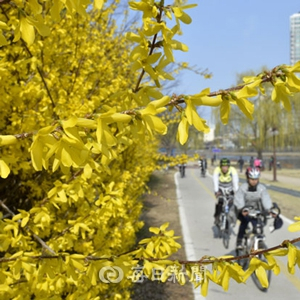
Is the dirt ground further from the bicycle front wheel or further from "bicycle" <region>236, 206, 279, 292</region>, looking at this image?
"bicycle" <region>236, 206, 279, 292</region>

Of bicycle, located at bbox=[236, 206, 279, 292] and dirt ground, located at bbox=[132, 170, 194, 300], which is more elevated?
bicycle, located at bbox=[236, 206, 279, 292]

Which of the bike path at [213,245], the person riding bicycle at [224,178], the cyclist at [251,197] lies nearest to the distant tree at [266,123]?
the bike path at [213,245]

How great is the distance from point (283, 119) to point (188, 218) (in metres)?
25.4

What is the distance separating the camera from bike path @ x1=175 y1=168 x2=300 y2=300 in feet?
16.3

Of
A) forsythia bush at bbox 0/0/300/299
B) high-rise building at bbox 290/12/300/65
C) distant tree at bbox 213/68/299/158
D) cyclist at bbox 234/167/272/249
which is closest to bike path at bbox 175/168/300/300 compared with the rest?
forsythia bush at bbox 0/0/300/299

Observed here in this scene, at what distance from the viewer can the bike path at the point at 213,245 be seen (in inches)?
195

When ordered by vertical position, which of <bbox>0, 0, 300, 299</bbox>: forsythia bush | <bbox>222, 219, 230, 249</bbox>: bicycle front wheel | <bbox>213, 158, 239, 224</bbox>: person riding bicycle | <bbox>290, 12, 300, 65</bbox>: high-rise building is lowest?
<bbox>222, 219, 230, 249</bbox>: bicycle front wheel

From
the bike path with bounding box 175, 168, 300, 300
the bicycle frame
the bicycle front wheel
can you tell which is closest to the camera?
the bike path with bounding box 175, 168, 300, 300

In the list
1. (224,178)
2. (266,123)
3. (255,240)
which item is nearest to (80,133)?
(255,240)

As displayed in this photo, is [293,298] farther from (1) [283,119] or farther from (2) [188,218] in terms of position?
(1) [283,119]

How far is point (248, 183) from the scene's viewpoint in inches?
227

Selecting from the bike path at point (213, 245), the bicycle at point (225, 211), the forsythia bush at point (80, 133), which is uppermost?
the forsythia bush at point (80, 133)

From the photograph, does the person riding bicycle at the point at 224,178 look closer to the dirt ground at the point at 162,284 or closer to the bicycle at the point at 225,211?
the bicycle at the point at 225,211

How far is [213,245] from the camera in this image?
7.51m
